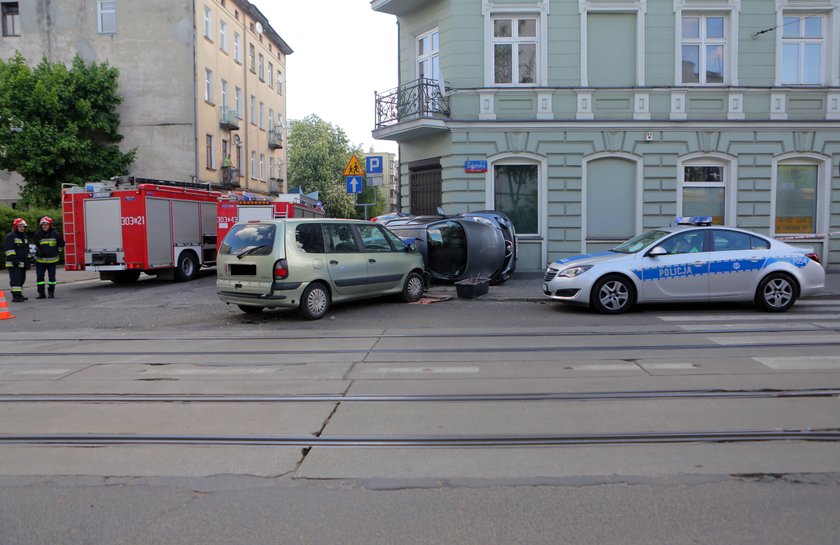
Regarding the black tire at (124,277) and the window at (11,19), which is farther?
the window at (11,19)

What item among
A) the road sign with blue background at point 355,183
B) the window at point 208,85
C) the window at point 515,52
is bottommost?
the road sign with blue background at point 355,183

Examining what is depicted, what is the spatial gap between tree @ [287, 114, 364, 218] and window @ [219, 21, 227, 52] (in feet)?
93.5

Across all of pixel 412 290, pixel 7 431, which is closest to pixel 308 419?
pixel 7 431

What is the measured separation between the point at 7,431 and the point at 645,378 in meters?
5.70

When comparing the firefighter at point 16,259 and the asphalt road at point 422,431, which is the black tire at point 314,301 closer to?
the asphalt road at point 422,431

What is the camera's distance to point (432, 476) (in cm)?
413

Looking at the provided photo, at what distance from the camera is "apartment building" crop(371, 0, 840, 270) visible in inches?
685

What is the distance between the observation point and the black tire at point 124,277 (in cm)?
1836

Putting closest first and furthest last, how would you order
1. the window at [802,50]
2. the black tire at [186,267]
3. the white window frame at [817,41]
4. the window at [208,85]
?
the white window frame at [817,41], the window at [802,50], the black tire at [186,267], the window at [208,85]

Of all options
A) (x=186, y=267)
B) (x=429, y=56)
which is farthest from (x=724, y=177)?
(x=186, y=267)

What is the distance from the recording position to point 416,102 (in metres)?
17.5

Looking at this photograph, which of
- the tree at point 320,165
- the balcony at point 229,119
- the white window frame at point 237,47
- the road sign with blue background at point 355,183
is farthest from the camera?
the tree at point 320,165

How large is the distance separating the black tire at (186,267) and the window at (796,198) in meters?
16.6

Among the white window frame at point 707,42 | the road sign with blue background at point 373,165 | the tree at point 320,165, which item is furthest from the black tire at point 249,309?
the tree at point 320,165
